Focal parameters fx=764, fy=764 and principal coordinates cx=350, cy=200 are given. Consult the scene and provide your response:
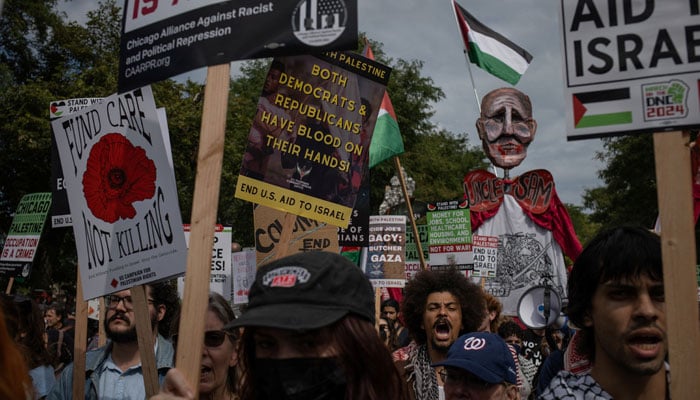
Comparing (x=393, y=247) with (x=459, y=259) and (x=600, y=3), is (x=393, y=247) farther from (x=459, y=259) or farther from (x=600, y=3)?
(x=600, y=3)

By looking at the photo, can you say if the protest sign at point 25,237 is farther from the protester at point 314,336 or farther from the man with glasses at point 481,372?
the protester at point 314,336

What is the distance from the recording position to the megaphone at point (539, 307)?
6.82 meters

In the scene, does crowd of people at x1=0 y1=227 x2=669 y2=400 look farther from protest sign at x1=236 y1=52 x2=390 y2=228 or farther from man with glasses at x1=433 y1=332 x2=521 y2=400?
protest sign at x1=236 y1=52 x2=390 y2=228

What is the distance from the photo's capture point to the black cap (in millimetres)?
2219

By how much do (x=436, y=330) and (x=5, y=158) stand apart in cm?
2039

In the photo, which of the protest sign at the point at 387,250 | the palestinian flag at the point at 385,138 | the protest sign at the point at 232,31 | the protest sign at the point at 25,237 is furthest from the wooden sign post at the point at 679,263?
the protest sign at the point at 25,237

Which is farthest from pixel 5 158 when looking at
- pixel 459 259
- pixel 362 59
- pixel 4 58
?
pixel 362 59

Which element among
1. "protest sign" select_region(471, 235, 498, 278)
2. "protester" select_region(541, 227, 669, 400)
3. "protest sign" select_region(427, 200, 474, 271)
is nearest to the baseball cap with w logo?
"protester" select_region(541, 227, 669, 400)

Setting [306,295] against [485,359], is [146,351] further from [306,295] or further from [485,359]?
[485,359]

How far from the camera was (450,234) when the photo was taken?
41.5 ft

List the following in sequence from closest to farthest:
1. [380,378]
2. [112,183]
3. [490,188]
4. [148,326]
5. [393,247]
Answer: [380,378] → [148,326] → [112,183] → [393,247] → [490,188]

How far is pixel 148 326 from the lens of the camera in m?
3.40

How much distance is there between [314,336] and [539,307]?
16.8 ft

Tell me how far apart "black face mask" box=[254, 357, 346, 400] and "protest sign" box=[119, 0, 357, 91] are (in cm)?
129
